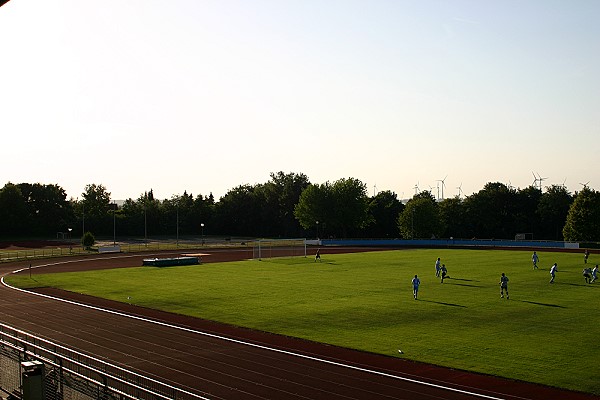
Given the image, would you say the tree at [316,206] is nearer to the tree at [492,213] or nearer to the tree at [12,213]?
the tree at [492,213]

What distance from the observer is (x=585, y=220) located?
10725cm

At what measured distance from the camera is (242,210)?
516ft

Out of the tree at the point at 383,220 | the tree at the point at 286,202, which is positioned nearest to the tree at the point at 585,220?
the tree at the point at 383,220

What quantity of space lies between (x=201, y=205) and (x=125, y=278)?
328 feet

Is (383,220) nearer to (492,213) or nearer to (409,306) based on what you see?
(492,213)

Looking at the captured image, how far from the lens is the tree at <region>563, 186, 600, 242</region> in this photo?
107 meters

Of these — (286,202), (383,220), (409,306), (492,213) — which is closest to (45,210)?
(286,202)

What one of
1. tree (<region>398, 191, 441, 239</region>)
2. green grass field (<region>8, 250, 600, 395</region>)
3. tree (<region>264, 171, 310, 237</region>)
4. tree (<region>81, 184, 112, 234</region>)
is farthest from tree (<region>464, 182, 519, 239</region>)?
tree (<region>81, 184, 112, 234</region>)

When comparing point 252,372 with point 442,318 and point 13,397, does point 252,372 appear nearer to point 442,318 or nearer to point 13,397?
point 13,397

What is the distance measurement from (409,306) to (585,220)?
83.3m

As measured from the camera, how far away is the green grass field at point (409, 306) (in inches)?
973

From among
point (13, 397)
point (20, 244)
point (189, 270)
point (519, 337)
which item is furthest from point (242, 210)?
point (13, 397)

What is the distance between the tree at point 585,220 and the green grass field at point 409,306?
4238 centimetres

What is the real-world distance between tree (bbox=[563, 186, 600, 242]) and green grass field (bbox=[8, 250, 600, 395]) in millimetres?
42380
